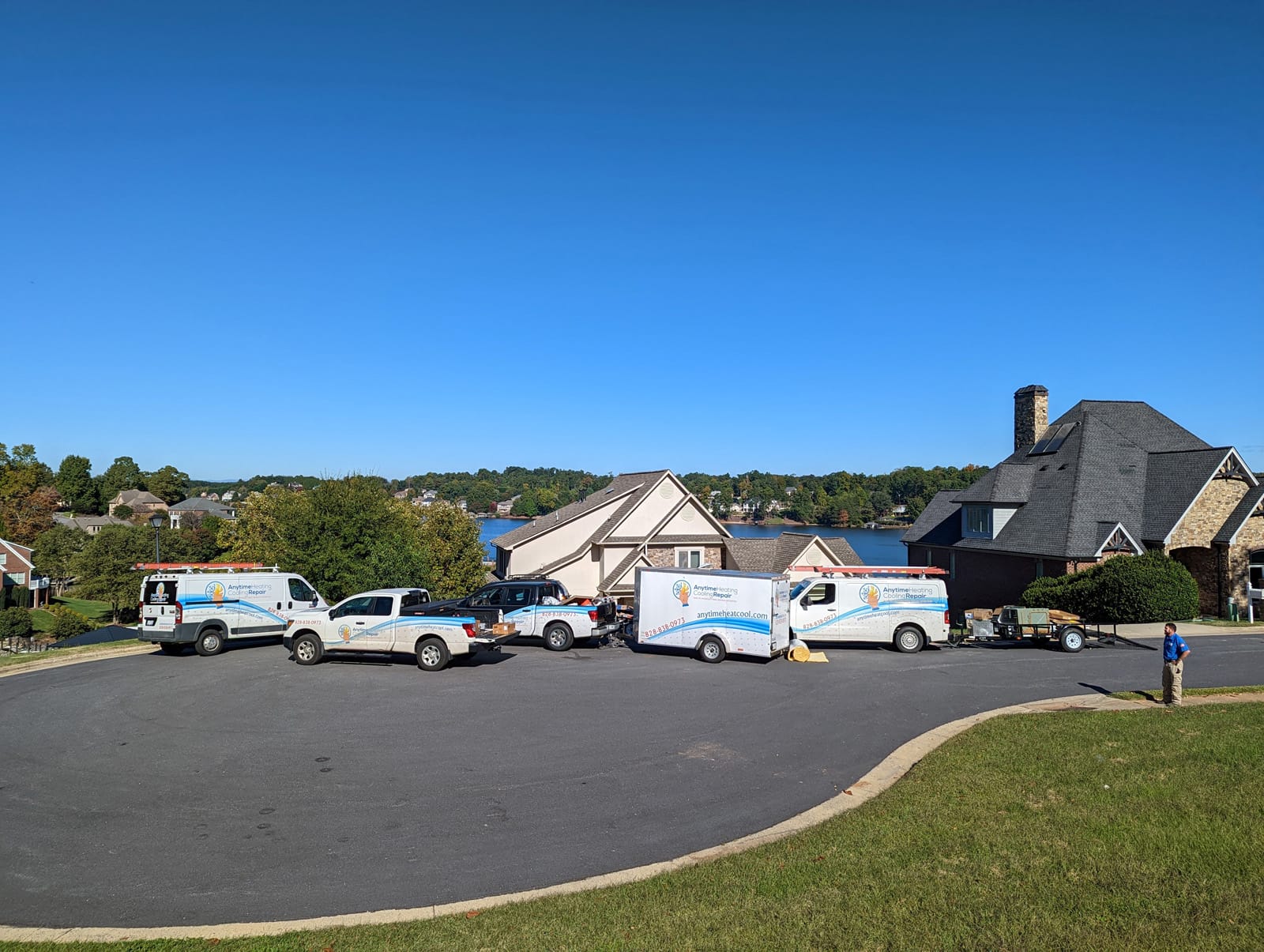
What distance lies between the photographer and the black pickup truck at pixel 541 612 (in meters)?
23.8

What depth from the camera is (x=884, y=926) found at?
6828 mm

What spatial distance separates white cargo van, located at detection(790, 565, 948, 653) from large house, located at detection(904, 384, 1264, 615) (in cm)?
1187

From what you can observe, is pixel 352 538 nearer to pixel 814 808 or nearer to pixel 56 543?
pixel 814 808

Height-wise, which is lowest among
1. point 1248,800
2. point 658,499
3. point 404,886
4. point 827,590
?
point 404,886

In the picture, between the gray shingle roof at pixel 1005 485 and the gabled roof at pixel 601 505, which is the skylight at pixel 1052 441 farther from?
the gabled roof at pixel 601 505

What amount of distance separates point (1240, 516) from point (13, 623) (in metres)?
68.9

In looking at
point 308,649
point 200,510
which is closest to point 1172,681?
point 308,649

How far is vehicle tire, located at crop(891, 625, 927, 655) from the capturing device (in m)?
23.4

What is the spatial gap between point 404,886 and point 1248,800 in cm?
986

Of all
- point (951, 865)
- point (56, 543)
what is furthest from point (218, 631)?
point (56, 543)

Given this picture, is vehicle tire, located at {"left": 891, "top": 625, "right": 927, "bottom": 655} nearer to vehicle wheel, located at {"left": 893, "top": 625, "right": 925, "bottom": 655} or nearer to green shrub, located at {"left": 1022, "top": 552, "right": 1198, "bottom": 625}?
vehicle wheel, located at {"left": 893, "top": 625, "right": 925, "bottom": 655}

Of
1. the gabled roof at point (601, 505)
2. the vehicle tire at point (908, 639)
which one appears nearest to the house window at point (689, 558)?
the gabled roof at point (601, 505)

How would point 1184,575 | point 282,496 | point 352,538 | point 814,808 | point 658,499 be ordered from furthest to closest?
point 282,496
point 658,499
point 352,538
point 1184,575
point 814,808

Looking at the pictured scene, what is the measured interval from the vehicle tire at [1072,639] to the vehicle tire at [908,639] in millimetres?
4020
